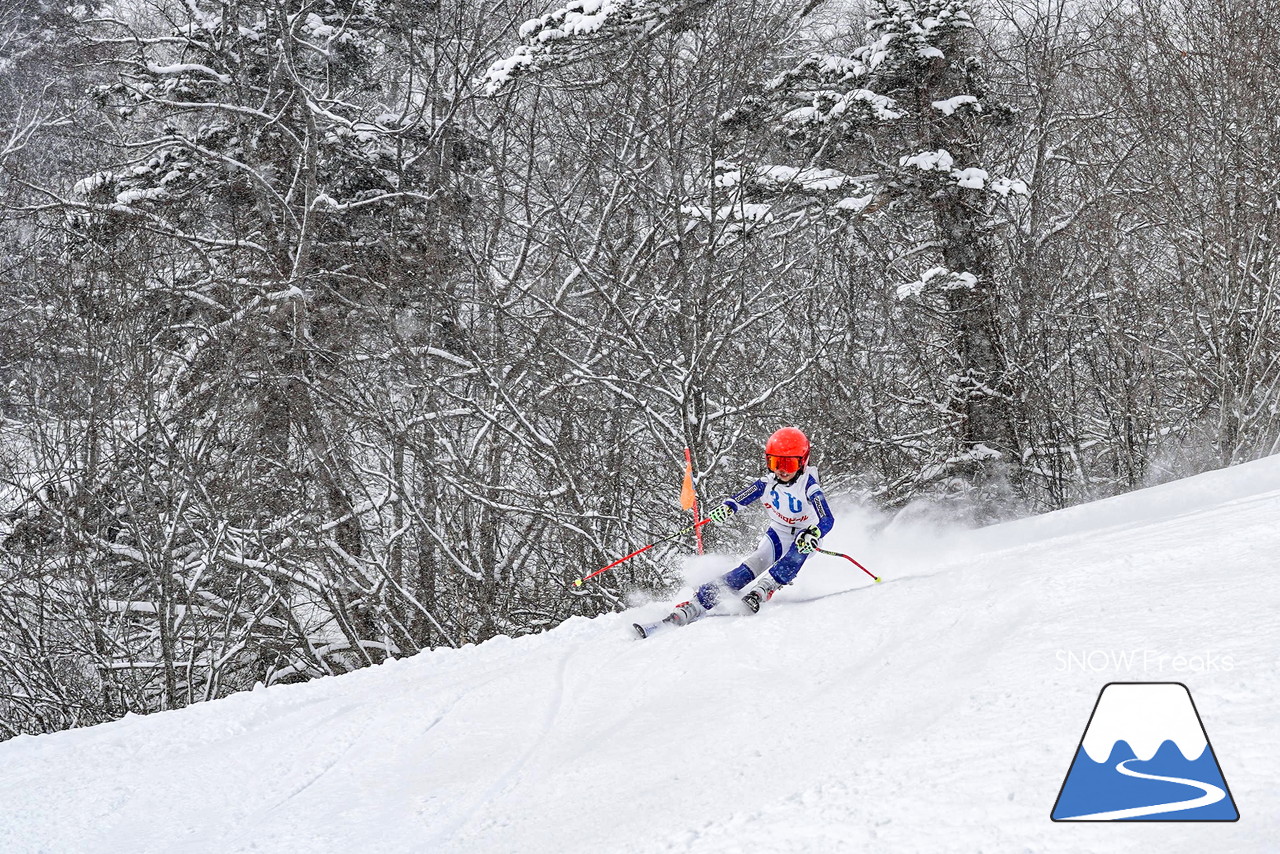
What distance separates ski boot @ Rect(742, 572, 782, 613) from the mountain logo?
12.0 ft

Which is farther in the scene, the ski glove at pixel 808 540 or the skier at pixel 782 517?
the skier at pixel 782 517

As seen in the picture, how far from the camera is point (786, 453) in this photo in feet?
23.8

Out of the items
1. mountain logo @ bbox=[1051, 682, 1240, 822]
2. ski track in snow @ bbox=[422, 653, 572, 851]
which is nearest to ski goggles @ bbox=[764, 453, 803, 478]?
ski track in snow @ bbox=[422, 653, 572, 851]

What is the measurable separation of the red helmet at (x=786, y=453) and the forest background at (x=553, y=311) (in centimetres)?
559

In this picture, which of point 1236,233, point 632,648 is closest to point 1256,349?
point 1236,233

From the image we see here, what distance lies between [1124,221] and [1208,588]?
1459cm

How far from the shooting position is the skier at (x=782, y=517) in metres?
6.98

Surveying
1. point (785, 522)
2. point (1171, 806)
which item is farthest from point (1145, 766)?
point (785, 522)

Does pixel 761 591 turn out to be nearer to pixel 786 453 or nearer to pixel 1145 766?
pixel 786 453

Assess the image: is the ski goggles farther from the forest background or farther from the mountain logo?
the forest background

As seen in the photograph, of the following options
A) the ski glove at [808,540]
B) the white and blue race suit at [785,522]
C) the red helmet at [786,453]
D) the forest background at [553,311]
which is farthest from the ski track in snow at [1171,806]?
Result: the forest background at [553,311]

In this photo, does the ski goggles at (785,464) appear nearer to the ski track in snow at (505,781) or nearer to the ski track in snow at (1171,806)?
the ski track in snow at (505,781)

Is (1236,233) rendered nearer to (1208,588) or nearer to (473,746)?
(1208,588)

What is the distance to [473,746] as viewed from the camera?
16.4 feet
